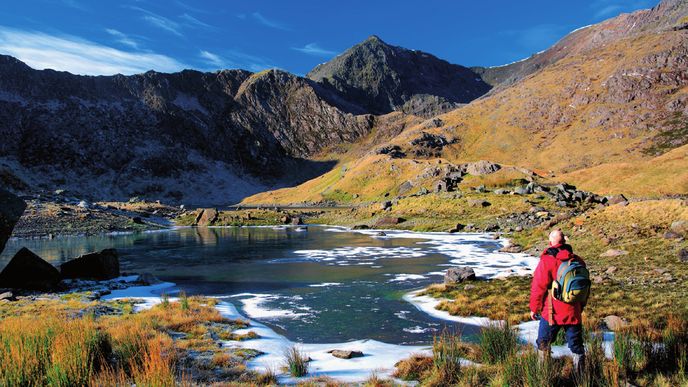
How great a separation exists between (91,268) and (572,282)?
90.2 feet

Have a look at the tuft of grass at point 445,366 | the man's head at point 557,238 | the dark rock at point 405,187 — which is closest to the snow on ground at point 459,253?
the tuft of grass at point 445,366

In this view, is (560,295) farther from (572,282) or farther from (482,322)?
(482,322)

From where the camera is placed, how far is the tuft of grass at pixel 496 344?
34.1 ft

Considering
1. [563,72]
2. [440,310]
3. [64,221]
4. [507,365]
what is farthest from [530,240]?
[563,72]

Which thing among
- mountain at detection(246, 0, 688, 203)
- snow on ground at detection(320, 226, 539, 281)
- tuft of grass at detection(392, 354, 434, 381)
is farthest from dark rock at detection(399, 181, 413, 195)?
tuft of grass at detection(392, 354, 434, 381)

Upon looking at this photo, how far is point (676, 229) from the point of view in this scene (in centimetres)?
2478

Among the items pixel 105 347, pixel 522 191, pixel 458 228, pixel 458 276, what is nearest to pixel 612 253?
pixel 458 276

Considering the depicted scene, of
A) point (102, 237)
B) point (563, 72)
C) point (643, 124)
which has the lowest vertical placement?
point (102, 237)

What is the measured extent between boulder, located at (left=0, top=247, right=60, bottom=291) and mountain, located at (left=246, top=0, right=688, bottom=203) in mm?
86324

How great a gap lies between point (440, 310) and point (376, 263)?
15172 mm

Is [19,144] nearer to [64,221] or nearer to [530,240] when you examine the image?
[64,221]

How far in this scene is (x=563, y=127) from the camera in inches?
5920

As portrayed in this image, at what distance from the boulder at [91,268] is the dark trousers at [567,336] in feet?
85.4

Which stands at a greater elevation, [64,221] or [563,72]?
[563,72]
